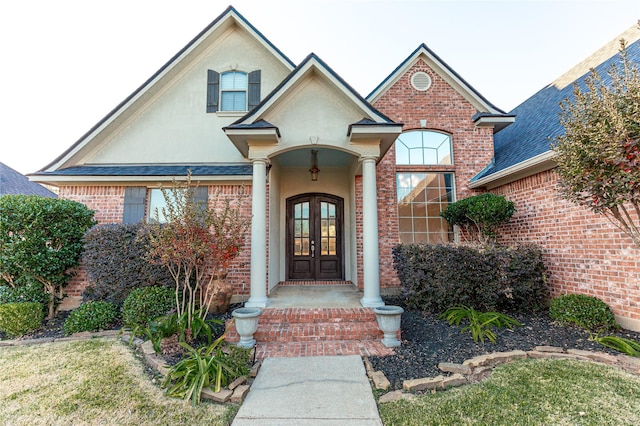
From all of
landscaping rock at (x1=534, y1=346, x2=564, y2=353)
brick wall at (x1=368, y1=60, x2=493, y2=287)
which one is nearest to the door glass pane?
brick wall at (x1=368, y1=60, x2=493, y2=287)

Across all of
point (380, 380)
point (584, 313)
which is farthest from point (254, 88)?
point (584, 313)

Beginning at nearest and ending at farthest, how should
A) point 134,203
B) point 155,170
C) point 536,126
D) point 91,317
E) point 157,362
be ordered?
point 157,362, point 91,317, point 134,203, point 155,170, point 536,126

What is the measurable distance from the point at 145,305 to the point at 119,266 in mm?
1100

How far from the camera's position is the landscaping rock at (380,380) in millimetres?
3221

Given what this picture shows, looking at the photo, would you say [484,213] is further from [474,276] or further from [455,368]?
[455,368]

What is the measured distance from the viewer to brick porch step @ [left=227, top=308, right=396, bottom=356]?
4336mm

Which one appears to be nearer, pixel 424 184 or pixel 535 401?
pixel 535 401

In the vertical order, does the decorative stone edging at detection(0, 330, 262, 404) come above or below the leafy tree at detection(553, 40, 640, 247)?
below

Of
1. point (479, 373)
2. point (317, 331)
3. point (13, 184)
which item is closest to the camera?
point (479, 373)

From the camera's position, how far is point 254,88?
26.3ft

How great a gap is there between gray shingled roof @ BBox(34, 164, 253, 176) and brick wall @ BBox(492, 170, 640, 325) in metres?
6.39

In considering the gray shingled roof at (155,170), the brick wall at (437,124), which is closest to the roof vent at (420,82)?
the brick wall at (437,124)

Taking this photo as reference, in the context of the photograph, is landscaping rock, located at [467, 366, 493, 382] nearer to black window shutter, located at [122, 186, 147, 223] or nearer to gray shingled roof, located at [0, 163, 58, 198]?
black window shutter, located at [122, 186, 147, 223]

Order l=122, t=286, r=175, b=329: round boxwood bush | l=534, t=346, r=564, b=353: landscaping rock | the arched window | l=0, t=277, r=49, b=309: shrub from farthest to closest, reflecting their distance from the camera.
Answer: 1. the arched window
2. l=0, t=277, r=49, b=309: shrub
3. l=122, t=286, r=175, b=329: round boxwood bush
4. l=534, t=346, r=564, b=353: landscaping rock
